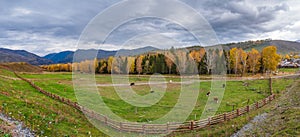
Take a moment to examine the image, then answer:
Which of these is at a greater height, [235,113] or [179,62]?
[179,62]

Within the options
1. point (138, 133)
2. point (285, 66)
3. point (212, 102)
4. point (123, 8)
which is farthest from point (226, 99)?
point (285, 66)

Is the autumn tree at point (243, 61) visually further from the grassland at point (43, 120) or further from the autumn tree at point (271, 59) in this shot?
the grassland at point (43, 120)

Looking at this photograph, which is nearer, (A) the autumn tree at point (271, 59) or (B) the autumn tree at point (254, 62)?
(A) the autumn tree at point (271, 59)

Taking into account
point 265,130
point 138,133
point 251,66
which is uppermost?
point 251,66

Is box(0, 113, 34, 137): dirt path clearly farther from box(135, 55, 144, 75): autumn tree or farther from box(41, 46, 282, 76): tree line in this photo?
box(135, 55, 144, 75): autumn tree

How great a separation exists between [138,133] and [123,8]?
12.5 m

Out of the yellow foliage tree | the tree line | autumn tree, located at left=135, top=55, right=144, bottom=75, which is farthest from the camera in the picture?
the yellow foliage tree

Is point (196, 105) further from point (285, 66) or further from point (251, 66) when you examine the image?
point (285, 66)

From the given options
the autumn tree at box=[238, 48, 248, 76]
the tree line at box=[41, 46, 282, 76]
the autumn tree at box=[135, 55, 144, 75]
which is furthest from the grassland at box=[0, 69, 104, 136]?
the autumn tree at box=[238, 48, 248, 76]

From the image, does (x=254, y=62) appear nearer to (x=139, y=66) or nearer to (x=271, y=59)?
(x=271, y=59)

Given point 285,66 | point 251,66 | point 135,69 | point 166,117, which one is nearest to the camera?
point 166,117

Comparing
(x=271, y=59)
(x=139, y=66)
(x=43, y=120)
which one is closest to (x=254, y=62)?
(x=271, y=59)

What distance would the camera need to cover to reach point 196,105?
3588 cm

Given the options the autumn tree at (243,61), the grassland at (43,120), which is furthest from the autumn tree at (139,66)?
the grassland at (43,120)
